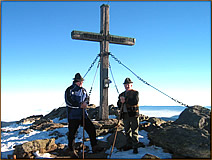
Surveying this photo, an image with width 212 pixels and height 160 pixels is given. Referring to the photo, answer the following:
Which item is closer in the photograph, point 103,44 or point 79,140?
point 79,140

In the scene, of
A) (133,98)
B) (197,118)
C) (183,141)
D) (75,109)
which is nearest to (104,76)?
(133,98)

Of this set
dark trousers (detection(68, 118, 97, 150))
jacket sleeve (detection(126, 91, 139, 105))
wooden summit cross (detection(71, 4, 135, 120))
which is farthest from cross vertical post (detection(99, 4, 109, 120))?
jacket sleeve (detection(126, 91, 139, 105))

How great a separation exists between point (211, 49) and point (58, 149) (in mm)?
6464

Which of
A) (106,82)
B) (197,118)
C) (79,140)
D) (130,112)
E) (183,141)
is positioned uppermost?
(106,82)

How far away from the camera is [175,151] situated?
5551 mm

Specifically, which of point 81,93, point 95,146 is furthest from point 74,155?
point 81,93

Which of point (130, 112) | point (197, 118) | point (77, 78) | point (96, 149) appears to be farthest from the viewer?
point (197, 118)

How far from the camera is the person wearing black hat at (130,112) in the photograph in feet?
20.1

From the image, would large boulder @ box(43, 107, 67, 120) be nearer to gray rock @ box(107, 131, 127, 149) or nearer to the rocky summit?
the rocky summit

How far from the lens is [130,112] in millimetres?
6137

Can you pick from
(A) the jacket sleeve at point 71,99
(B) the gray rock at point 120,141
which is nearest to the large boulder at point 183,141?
(B) the gray rock at point 120,141

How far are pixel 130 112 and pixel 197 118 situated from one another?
3692 millimetres

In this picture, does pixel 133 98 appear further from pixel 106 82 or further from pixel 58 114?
pixel 58 114

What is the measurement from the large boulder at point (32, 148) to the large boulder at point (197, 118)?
→ 577cm
